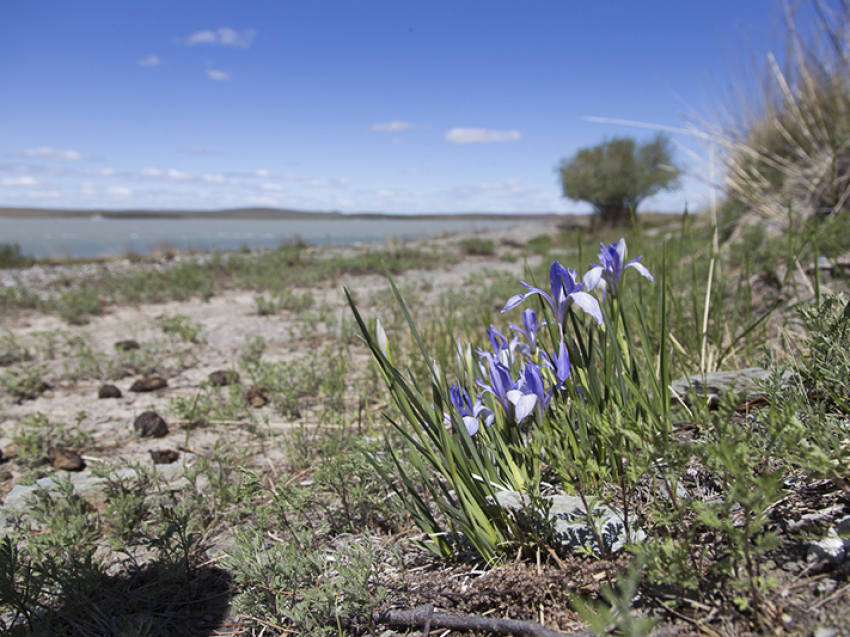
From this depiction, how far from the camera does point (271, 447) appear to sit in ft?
8.90

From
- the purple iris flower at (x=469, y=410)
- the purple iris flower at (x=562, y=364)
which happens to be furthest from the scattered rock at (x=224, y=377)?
the purple iris flower at (x=562, y=364)

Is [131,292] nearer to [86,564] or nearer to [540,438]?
[86,564]

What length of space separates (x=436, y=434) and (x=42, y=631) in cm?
128

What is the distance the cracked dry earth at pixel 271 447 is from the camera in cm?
101

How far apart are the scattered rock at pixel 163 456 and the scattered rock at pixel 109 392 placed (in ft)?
4.09

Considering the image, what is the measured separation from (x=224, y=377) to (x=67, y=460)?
1276 mm

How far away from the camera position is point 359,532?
182cm

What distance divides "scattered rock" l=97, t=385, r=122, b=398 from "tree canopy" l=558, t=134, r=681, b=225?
84.5 feet

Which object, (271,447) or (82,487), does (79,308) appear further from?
(271,447)

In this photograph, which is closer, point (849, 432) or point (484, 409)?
point (849, 432)

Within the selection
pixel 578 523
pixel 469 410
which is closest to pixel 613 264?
pixel 469 410

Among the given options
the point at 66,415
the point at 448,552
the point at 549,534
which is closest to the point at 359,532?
the point at 448,552

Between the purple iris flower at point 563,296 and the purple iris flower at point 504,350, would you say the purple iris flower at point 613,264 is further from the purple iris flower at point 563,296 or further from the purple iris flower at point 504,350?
the purple iris flower at point 504,350

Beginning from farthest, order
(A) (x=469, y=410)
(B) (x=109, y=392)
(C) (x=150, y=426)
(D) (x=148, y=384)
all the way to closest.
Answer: (D) (x=148, y=384)
(B) (x=109, y=392)
(C) (x=150, y=426)
(A) (x=469, y=410)
